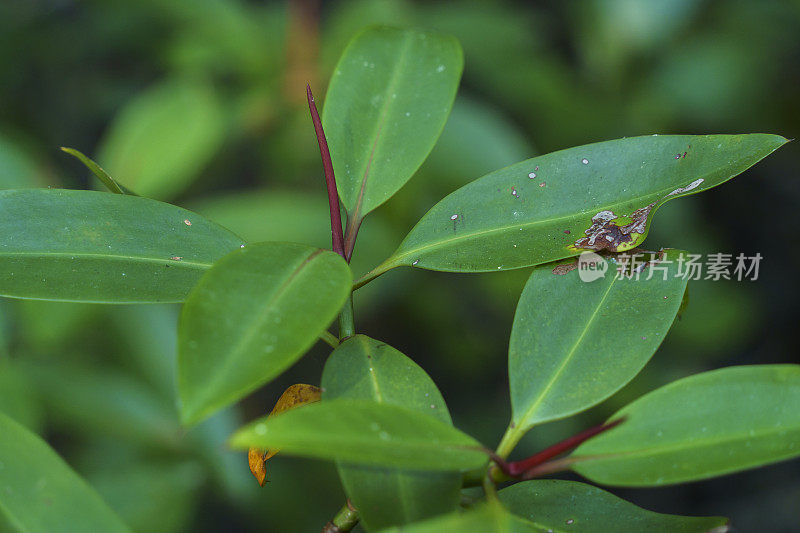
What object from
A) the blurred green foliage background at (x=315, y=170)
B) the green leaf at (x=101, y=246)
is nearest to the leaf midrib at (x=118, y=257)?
the green leaf at (x=101, y=246)

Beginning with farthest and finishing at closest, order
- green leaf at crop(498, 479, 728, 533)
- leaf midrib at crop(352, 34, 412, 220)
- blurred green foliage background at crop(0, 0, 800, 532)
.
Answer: blurred green foliage background at crop(0, 0, 800, 532), leaf midrib at crop(352, 34, 412, 220), green leaf at crop(498, 479, 728, 533)

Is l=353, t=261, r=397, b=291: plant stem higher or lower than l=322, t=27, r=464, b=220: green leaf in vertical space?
lower

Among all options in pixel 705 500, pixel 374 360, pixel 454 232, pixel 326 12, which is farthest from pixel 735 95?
pixel 374 360

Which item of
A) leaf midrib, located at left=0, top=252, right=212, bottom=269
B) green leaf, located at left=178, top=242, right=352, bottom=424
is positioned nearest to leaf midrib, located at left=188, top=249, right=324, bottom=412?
green leaf, located at left=178, top=242, right=352, bottom=424

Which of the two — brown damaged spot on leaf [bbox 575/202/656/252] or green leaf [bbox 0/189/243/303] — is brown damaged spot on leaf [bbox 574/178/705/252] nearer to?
brown damaged spot on leaf [bbox 575/202/656/252]

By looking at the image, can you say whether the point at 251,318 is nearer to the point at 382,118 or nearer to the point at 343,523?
the point at 343,523

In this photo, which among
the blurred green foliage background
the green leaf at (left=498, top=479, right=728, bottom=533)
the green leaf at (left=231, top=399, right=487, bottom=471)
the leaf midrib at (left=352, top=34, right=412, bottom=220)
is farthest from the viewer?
the blurred green foliage background
